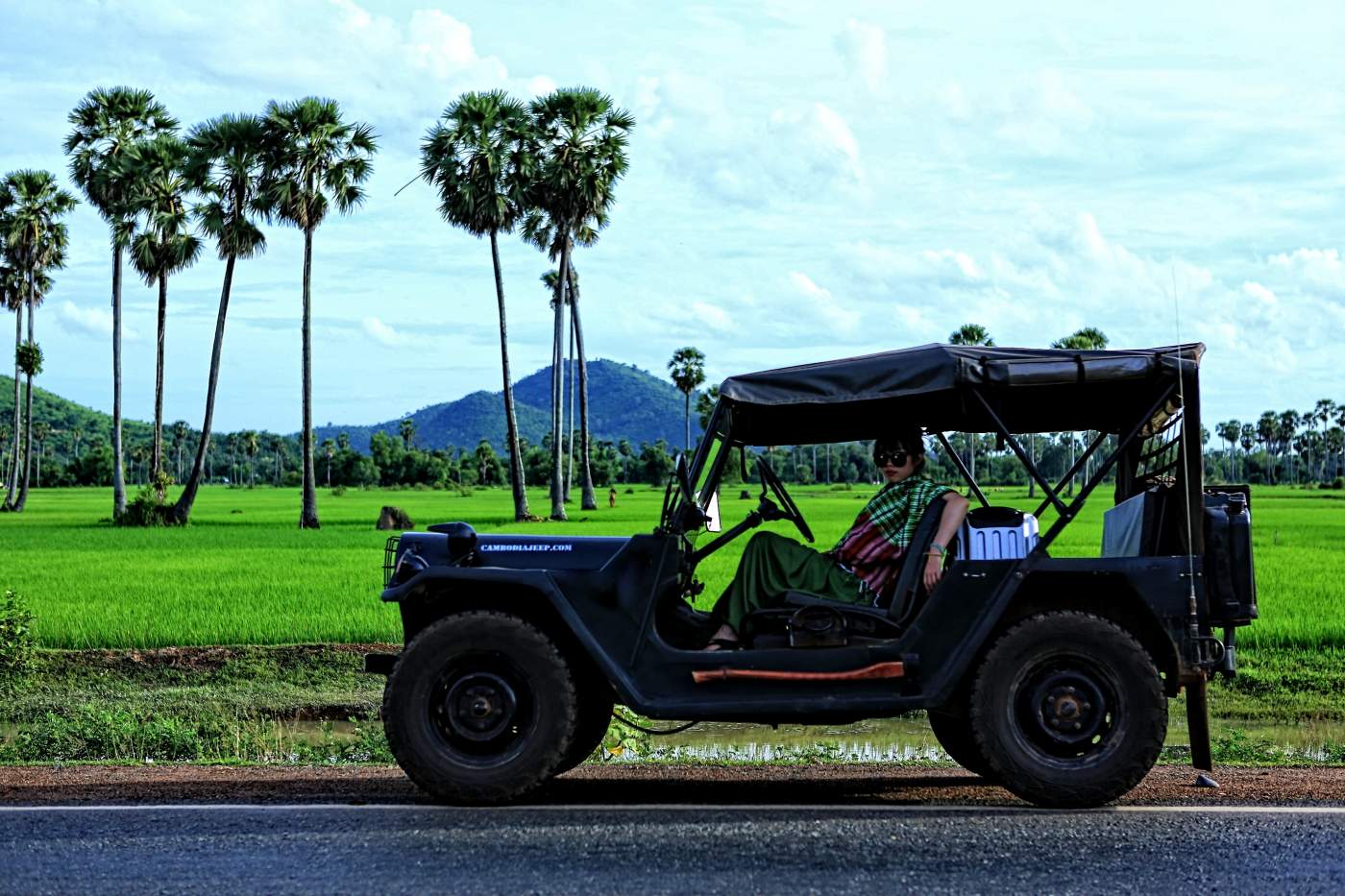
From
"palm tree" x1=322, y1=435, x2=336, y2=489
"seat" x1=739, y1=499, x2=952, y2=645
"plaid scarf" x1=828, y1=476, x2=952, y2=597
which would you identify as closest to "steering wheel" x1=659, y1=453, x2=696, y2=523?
"seat" x1=739, y1=499, x2=952, y2=645

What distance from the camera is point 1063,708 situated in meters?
7.69

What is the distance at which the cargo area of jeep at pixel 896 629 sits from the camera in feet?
24.9

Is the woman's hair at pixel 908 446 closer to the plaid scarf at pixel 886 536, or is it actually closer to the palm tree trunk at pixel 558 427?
the plaid scarf at pixel 886 536

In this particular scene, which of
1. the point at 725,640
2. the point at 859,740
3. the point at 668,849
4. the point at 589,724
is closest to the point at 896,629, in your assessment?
the point at 725,640

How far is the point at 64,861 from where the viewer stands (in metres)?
6.57

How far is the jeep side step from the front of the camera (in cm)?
755

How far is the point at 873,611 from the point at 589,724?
1806 millimetres

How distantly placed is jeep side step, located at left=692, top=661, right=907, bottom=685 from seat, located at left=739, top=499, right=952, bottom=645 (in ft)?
0.65

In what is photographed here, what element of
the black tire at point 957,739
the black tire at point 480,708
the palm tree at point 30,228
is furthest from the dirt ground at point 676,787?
the palm tree at point 30,228

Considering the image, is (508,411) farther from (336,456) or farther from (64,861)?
(336,456)

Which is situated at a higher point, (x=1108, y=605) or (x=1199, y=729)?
(x=1108, y=605)

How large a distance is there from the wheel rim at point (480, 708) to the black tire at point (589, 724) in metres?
0.34

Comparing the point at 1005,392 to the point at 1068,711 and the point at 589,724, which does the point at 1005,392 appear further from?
the point at 589,724

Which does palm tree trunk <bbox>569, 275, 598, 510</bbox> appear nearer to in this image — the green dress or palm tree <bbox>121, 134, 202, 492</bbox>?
palm tree <bbox>121, 134, 202, 492</bbox>
